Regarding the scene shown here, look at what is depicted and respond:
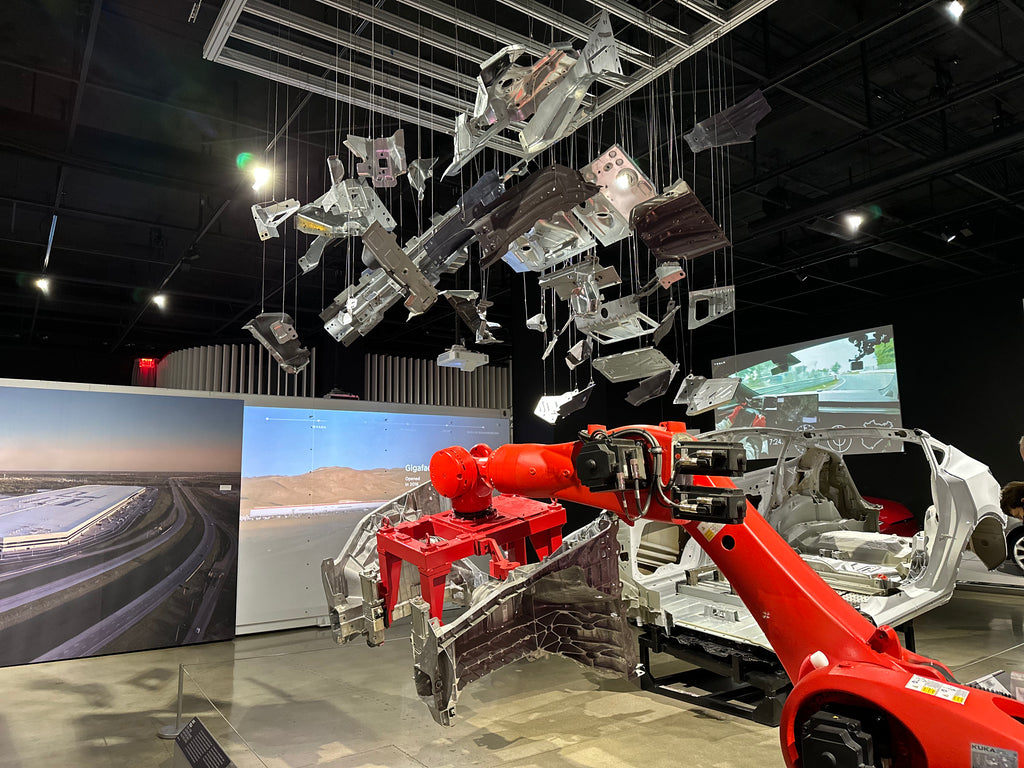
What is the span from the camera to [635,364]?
14.0ft

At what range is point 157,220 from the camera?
785 cm

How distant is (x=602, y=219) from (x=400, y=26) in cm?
172

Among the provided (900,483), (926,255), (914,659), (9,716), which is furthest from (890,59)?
(9,716)

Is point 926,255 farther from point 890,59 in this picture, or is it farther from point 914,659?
point 914,659

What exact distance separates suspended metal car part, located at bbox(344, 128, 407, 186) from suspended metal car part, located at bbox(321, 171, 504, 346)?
350 millimetres

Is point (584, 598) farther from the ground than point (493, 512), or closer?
closer

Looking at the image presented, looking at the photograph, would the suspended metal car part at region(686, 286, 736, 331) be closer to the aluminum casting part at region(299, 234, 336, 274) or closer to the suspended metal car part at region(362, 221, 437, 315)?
the suspended metal car part at region(362, 221, 437, 315)

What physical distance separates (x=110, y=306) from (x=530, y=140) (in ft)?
35.7

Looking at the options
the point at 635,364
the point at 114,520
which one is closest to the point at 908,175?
the point at 635,364

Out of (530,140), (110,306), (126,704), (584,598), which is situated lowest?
(126,704)

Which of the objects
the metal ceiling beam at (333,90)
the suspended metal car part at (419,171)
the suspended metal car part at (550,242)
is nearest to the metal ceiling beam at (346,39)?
the metal ceiling beam at (333,90)

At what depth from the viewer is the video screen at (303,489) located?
23.2 ft

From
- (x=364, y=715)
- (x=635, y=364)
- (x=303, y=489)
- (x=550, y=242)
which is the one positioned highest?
(x=550, y=242)

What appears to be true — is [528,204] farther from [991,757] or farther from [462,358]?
[991,757]
